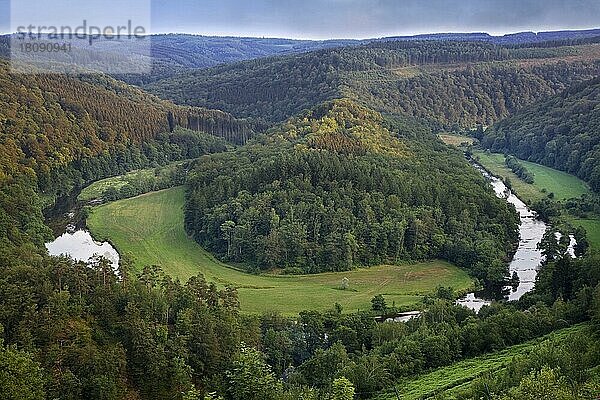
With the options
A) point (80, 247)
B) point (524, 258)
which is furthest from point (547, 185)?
point (80, 247)

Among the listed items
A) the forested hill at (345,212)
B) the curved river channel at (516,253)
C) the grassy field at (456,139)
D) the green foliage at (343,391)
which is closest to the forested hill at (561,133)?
the grassy field at (456,139)

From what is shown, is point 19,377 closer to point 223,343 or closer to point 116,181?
point 223,343

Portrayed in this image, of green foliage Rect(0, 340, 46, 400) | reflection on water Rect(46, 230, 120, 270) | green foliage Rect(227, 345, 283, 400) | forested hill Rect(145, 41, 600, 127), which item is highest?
forested hill Rect(145, 41, 600, 127)

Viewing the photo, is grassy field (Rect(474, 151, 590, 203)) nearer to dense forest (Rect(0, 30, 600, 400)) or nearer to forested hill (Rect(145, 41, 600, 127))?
dense forest (Rect(0, 30, 600, 400))

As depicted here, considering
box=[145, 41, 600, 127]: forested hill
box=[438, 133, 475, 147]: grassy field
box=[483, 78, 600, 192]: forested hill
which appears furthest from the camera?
box=[145, 41, 600, 127]: forested hill

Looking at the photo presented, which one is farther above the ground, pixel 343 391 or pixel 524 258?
pixel 343 391

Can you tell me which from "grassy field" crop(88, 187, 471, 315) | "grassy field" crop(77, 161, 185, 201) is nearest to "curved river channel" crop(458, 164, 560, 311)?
"grassy field" crop(88, 187, 471, 315)
